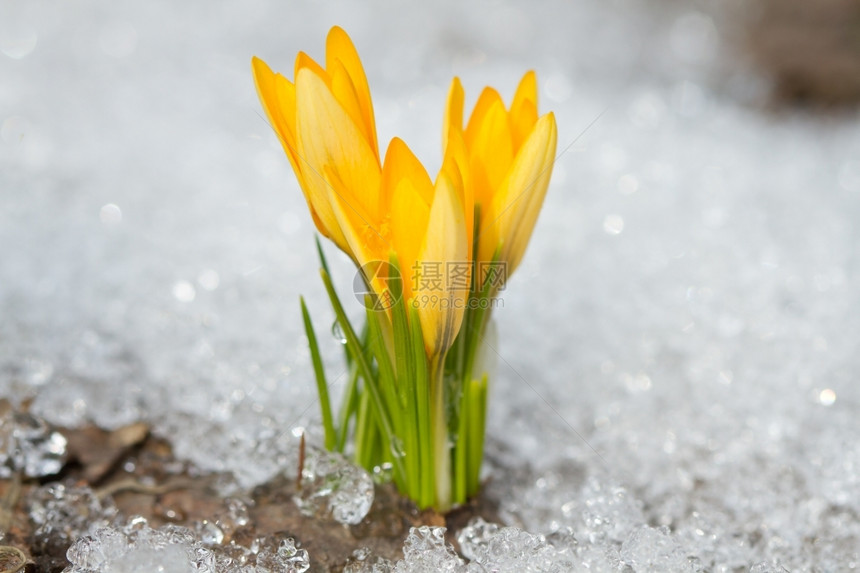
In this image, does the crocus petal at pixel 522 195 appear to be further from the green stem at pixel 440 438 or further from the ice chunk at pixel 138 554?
the ice chunk at pixel 138 554

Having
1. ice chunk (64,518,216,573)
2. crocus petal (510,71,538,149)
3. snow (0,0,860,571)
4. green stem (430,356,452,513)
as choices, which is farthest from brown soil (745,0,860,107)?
ice chunk (64,518,216,573)

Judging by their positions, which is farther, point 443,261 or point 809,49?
point 809,49

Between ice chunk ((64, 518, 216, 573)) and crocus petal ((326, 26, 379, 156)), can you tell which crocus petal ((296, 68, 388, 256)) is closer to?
crocus petal ((326, 26, 379, 156))

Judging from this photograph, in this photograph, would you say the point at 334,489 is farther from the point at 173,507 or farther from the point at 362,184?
the point at 362,184

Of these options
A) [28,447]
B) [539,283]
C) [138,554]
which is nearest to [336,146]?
[138,554]

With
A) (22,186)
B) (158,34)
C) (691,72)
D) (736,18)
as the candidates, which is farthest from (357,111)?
(736,18)

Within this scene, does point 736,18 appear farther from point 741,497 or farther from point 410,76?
point 741,497

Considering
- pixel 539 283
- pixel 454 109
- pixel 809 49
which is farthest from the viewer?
pixel 809 49
